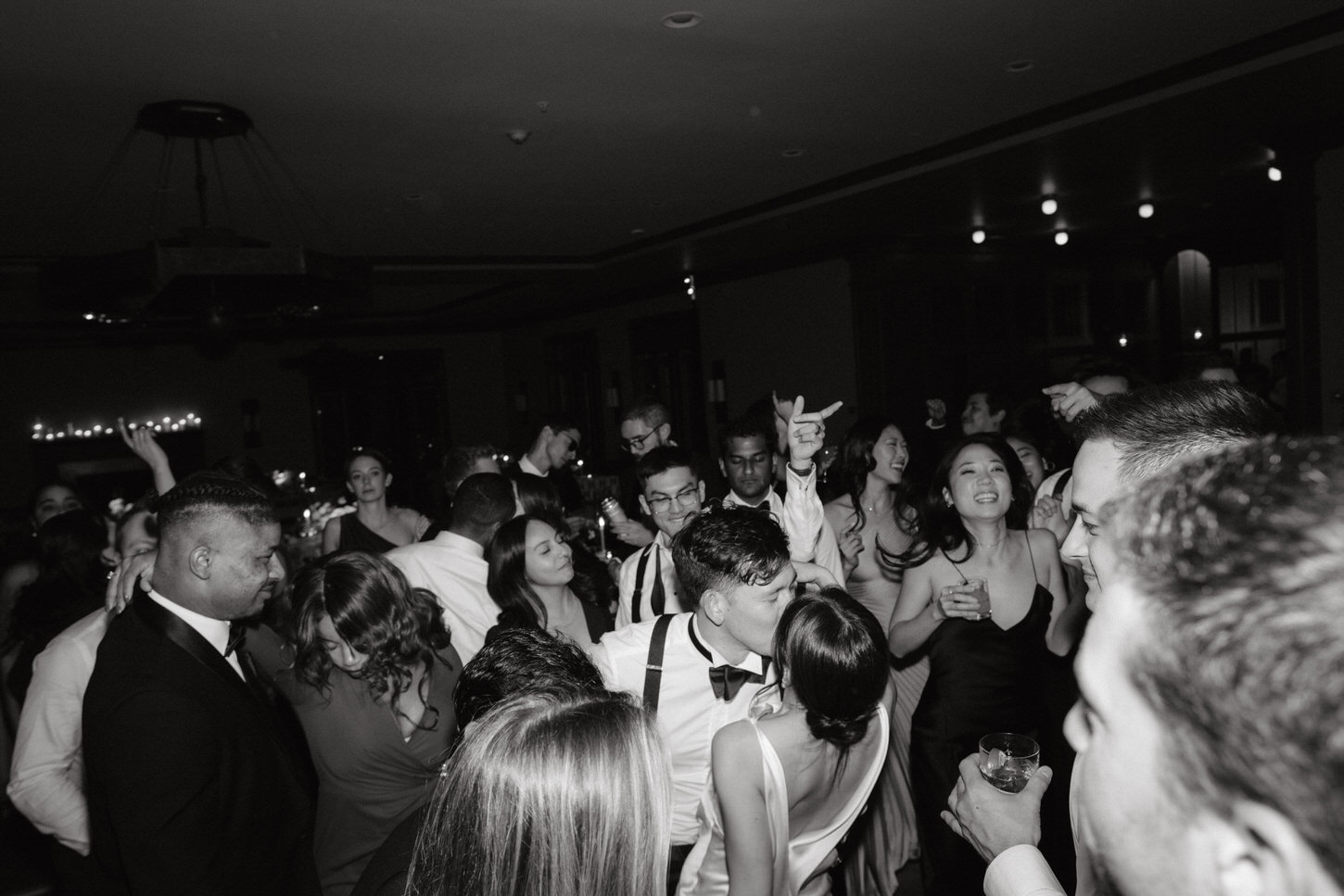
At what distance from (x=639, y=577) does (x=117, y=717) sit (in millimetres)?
1704

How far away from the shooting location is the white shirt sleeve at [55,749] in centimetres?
222

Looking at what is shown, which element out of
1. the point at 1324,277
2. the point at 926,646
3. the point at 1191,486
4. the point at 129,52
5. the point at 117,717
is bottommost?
the point at 926,646

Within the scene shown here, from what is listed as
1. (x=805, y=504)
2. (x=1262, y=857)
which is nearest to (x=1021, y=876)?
(x=1262, y=857)

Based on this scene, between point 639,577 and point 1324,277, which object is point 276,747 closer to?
point 639,577

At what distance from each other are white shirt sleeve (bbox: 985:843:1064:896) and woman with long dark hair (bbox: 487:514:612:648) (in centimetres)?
176

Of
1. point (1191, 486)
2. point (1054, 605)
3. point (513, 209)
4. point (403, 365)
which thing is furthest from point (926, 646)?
point (403, 365)

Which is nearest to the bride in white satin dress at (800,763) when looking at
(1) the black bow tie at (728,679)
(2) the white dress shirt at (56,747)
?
(1) the black bow tie at (728,679)

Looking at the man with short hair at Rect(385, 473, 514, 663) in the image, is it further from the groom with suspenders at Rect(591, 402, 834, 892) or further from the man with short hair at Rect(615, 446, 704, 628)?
the groom with suspenders at Rect(591, 402, 834, 892)

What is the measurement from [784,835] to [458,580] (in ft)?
5.72

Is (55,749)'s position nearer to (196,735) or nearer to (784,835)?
(196,735)

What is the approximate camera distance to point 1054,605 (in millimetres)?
2812

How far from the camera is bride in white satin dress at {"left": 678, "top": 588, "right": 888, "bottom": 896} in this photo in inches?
64.2

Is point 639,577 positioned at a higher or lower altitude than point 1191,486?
Result: lower

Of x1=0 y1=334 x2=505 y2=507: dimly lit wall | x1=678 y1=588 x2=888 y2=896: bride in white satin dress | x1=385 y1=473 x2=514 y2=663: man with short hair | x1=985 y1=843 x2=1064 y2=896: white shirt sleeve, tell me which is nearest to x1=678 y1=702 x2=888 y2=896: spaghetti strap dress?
x1=678 y1=588 x2=888 y2=896: bride in white satin dress
